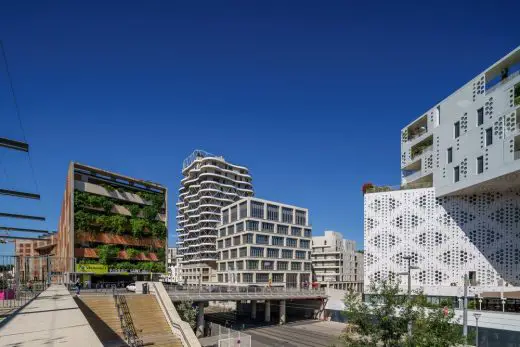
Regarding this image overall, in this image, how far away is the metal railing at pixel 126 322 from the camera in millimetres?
28297

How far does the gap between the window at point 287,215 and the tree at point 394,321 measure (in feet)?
273

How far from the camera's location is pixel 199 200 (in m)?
125

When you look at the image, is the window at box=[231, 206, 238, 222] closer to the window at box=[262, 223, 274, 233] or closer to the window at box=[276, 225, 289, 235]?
the window at box=[262, 223, 274, 233]

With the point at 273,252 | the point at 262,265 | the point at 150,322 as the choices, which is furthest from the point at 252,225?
the point at 150,322

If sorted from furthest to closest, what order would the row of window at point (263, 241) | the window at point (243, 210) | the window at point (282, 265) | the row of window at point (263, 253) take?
the window at point (282, 265)
the window at point (243, 210)
the row of window at point (263, 241)
the row of window at point (263, 253)

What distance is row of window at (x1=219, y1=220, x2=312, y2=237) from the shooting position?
94.4 metres

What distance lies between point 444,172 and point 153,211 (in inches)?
2143

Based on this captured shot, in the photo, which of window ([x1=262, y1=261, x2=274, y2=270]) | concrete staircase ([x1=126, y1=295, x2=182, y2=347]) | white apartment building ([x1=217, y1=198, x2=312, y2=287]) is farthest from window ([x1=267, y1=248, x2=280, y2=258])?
concrete staircase ([x1=126, y1=295, x2=182, y2=347])

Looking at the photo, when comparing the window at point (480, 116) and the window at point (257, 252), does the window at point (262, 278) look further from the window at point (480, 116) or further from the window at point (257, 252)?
the window at point (480, 116)

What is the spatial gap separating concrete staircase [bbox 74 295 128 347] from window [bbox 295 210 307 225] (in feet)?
228

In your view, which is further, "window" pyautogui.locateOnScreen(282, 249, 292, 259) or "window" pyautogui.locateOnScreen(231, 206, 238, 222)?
"window" pyautogui.locateOnScreen(231, 206, 238, 222)

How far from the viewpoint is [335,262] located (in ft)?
432

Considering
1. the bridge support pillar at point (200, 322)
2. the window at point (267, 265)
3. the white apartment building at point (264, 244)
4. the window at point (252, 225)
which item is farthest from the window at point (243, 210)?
the bridge support pillar at point (200, 322)

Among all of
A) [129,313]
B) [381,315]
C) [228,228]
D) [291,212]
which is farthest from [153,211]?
[381,315]
